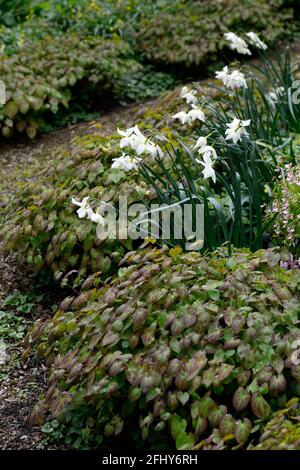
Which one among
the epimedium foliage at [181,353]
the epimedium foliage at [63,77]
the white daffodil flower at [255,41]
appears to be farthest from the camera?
the epimedium foliage at [63,77]

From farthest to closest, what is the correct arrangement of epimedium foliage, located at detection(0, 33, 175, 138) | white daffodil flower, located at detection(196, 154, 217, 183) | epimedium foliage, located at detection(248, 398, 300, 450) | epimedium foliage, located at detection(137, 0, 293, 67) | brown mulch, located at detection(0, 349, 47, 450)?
epimedium foliage, located at detection(137, 0, 293, 67) < epimedium foliage, located at detection(0, 33, 175, 138) < white daffodil flower, located at detection(196, 154, 217, 183) < brown mulch, located at detection(0, 349, 47, 450) < epimedium foliage, located at detection(248, 398, 300, 450)

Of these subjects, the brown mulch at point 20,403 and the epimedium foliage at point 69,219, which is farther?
the epimedium foliage at point 69,219

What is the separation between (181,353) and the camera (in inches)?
115

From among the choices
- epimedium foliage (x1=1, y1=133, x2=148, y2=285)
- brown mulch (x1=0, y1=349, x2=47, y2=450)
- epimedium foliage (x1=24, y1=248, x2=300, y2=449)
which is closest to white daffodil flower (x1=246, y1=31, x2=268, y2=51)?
epimedium foliage (x1=1, y1=133, x2=148, y2=285)

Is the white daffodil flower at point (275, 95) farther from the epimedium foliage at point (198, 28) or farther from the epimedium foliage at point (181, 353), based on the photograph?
the epimedium foliage at point (181, 353)

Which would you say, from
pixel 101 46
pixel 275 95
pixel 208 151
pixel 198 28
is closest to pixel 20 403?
pixel 208 151

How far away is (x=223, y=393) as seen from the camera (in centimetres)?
292

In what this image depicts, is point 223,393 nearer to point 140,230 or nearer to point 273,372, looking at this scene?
point 273,372

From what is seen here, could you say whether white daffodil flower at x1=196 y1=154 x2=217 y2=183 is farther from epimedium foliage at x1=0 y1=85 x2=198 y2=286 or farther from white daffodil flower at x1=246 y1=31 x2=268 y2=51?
white daffodil flower at x1=246 y1=31 x2=268 y2=51

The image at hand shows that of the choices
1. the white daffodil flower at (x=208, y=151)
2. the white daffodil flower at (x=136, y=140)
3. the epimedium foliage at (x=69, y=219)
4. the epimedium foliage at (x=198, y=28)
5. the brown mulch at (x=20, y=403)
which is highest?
the epimedium foliage at (x=198, y=28)

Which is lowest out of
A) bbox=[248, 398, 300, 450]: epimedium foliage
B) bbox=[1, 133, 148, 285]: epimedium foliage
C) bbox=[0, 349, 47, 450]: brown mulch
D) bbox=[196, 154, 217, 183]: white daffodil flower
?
bbox=[0, 349, 47, 450]: brown mulch

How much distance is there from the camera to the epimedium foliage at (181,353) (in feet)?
9.12

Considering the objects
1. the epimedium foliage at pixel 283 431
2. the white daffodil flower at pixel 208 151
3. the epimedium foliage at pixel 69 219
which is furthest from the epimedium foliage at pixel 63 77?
the epimedium foliage at pixel 283 431

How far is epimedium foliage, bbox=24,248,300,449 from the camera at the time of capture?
9.12ft
